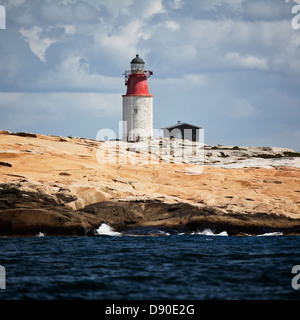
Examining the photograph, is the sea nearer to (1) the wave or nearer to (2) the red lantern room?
(1) the wave

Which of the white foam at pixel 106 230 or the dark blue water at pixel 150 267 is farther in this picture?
the white foam at pixel 106 230

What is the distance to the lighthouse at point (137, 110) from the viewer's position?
6956cm

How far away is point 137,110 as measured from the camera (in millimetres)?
69812

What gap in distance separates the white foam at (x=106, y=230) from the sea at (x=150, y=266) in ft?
0.18

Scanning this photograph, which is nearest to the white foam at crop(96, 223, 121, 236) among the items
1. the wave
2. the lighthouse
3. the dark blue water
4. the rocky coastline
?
the wave

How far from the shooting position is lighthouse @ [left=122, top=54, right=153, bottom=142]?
69.6 meters

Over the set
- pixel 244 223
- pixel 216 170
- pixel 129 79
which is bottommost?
pixel 244 223

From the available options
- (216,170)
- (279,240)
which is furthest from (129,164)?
(279,240)

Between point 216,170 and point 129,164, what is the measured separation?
6.59m

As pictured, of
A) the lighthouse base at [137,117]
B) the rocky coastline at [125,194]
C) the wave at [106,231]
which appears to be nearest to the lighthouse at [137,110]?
the lighthouse base at [137,117]

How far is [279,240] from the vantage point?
3216 cm

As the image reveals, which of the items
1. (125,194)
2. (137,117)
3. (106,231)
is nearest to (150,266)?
(106,231)

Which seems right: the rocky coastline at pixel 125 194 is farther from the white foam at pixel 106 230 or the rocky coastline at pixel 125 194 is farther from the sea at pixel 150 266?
the sea at pixel 150 266
